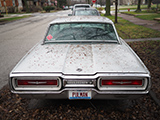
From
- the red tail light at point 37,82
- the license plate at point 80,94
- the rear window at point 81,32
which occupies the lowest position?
the license plate at point 80,94

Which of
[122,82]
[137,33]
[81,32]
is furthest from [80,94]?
[137,33]

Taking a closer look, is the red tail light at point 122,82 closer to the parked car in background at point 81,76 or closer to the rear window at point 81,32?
the parked car in background at point 81,76

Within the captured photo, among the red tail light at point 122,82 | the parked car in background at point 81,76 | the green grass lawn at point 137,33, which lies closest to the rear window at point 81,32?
the parked car in background at point 81,76

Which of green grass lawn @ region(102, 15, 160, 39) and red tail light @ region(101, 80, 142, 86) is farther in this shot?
green grass lawn @ region(102, 15, 160, 39)

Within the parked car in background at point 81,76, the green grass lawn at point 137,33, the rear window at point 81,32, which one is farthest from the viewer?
the green grass lawn at point 137,33

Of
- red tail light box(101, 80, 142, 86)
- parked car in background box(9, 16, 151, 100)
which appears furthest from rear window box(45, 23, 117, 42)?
red tail light box(101, 80, 142, 86)

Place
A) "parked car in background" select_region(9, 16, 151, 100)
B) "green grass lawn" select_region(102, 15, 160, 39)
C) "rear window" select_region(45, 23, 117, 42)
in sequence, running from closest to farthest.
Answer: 1. "parked car in background" select_region(9, 16, 151, 100)
2. "rear window" select_region(45, 23, 117, 42)
3. "green grass lawn" select_region(102, 15, 160, 39)

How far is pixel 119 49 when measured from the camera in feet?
9.99

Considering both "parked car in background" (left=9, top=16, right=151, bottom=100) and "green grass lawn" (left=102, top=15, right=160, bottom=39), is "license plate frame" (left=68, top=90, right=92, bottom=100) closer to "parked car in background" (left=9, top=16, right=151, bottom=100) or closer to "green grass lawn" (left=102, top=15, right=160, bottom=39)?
"parked car in background" (left=9, top=16, right=151, bottom=100)

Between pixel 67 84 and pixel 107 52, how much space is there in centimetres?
106

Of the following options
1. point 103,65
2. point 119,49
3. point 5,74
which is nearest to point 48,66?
point 103,65

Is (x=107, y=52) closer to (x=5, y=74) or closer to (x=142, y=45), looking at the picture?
(x=5, y=74)

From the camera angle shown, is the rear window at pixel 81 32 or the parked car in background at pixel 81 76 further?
the rear window at pixel 81 32

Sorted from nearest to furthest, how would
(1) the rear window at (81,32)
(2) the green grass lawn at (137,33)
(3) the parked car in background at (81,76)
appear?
(3) the parked car in background at (81,76) → (1) the rear window at (81,32) → (2) the green grass lawn at (137,33)
